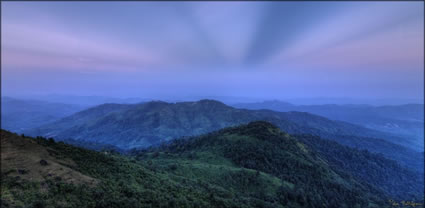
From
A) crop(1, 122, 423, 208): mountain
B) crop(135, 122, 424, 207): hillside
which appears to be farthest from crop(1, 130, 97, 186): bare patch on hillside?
crop(135, 122, 424, 207): hillside

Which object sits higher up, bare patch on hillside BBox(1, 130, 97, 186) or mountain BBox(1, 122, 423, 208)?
bare patch on hillside BBox(1, 130, 97, 186)

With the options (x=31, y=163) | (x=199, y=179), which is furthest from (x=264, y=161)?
(x=31, y=163)

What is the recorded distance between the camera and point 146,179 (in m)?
40.7

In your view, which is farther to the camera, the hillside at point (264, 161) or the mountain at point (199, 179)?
the hillside at point (264, 161)

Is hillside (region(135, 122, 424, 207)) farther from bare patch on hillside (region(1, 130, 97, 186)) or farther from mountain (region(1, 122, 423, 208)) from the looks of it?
bare patch on hillside (region(1, 130, 97, 186))

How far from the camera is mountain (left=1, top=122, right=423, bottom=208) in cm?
2200

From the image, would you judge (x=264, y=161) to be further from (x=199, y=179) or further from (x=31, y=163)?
(x=31, y=163)

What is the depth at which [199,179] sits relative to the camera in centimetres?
6178

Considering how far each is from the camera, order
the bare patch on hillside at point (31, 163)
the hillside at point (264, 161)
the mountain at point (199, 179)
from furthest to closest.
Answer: the hillside at point (264, 161)
the mountain at point (199, 179)
the bare patch on hillside at point (31, 163)

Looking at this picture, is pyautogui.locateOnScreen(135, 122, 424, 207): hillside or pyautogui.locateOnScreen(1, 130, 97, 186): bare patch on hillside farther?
pyautogui.locateOnScreen(135, 122, 424, 207): hillside

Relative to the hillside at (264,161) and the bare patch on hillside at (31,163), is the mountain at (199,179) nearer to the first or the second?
the bare patch on hillside at (31,163)

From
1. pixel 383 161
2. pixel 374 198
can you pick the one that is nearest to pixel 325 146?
pixel 383 161

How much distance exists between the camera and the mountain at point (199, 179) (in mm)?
22000

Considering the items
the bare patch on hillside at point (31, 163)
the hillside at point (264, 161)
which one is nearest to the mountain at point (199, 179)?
the bare patch on hillside at point (31, 163)
